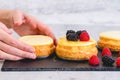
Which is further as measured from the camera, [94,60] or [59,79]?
[59,79]

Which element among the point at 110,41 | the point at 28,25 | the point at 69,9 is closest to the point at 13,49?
the point at 28,25

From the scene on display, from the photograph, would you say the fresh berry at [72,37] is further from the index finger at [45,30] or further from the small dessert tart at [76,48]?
the index finger at [45,30]

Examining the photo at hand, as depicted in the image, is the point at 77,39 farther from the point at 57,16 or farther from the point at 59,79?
the point at 57,16

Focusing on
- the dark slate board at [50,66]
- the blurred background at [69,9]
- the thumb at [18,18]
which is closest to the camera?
the dark slate board at [50,66]

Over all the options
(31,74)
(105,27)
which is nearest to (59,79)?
(31,74)

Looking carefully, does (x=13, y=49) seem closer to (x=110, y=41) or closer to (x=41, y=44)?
(x=41, y=44)

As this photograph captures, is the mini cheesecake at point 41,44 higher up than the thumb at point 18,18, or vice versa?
the thumb at point 18,18

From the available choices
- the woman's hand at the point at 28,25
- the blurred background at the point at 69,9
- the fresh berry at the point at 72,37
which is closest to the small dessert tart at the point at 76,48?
the fresh berry at the point at 72,37

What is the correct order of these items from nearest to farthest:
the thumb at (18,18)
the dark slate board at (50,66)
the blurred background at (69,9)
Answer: the dark slate board at (50,66) → the thumb at (18,18) → the blurred background at (69,9)
